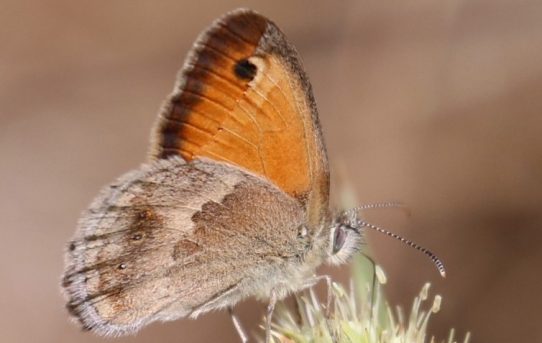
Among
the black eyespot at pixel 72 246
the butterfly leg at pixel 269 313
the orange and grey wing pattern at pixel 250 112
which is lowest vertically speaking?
the butterfly leg at pixel 269 313

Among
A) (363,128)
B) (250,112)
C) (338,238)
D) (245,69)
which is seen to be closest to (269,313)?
(338,238)

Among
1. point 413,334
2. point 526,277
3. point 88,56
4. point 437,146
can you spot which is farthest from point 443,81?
point 413,334

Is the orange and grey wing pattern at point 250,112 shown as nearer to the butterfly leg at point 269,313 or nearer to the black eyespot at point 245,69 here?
the black eyespot at point 245,69

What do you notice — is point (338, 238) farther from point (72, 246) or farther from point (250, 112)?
point (72, 246)

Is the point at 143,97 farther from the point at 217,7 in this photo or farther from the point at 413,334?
the point at 413,334

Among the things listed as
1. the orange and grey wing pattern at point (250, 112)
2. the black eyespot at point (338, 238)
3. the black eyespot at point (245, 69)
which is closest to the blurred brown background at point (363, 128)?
the black eyespot at point (338, 238)

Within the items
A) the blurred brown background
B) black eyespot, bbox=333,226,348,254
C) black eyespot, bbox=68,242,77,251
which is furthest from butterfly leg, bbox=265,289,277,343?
the blurred brown background

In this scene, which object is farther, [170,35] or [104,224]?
[170,35]
